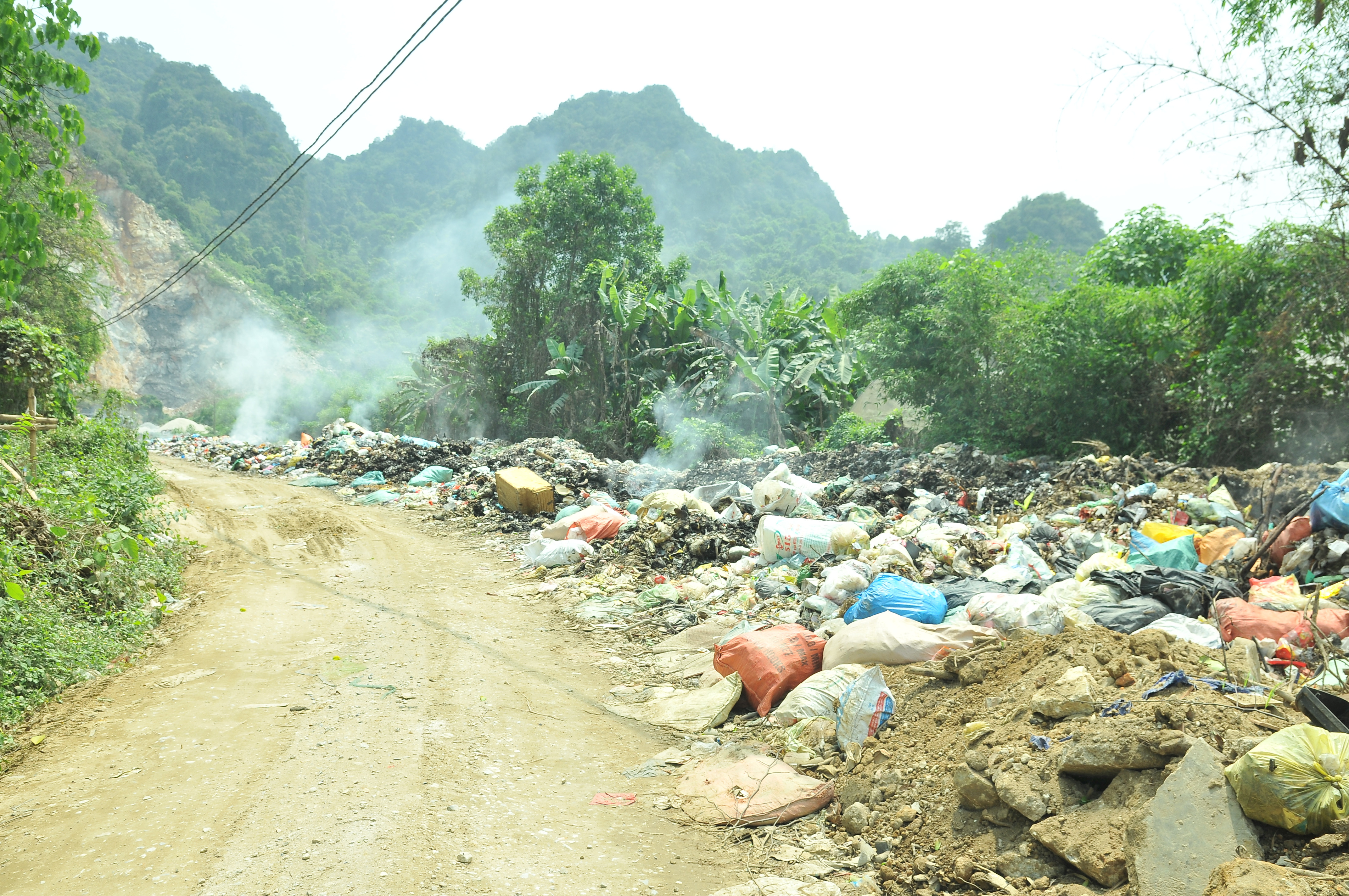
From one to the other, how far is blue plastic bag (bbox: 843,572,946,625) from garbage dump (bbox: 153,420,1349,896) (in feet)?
0.05

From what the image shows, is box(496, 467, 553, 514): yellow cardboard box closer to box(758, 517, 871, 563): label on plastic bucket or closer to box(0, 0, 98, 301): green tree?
box(758, 517, 871, 563): label on plastic bucket

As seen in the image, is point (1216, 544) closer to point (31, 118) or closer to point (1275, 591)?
point (1275, 591)

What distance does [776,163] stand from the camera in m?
70.1

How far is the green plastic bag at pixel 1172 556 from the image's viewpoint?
4688mm

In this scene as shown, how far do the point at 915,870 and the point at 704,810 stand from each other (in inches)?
35.7

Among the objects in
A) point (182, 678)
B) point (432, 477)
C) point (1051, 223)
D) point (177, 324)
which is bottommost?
point (182, 678)

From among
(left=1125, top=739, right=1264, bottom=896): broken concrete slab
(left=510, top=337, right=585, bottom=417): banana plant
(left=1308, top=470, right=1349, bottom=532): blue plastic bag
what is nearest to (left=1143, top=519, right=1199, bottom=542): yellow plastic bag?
(left=1308, top=470, right=1349, bottom=532): blue plastic bag

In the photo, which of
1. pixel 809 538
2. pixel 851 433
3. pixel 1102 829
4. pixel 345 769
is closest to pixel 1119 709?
pixel 1102 829

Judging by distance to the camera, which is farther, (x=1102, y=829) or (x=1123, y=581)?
(x=1123, y=581)

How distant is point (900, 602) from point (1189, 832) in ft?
7.78

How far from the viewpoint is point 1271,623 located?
11.4ft

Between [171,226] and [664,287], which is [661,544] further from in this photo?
[171,226]

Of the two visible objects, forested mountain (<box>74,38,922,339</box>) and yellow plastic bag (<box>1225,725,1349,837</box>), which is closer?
yellow plastic bag (<box>1225,725,1349,837</box>)

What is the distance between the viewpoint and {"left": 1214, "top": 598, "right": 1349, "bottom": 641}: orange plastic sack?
3410mm
